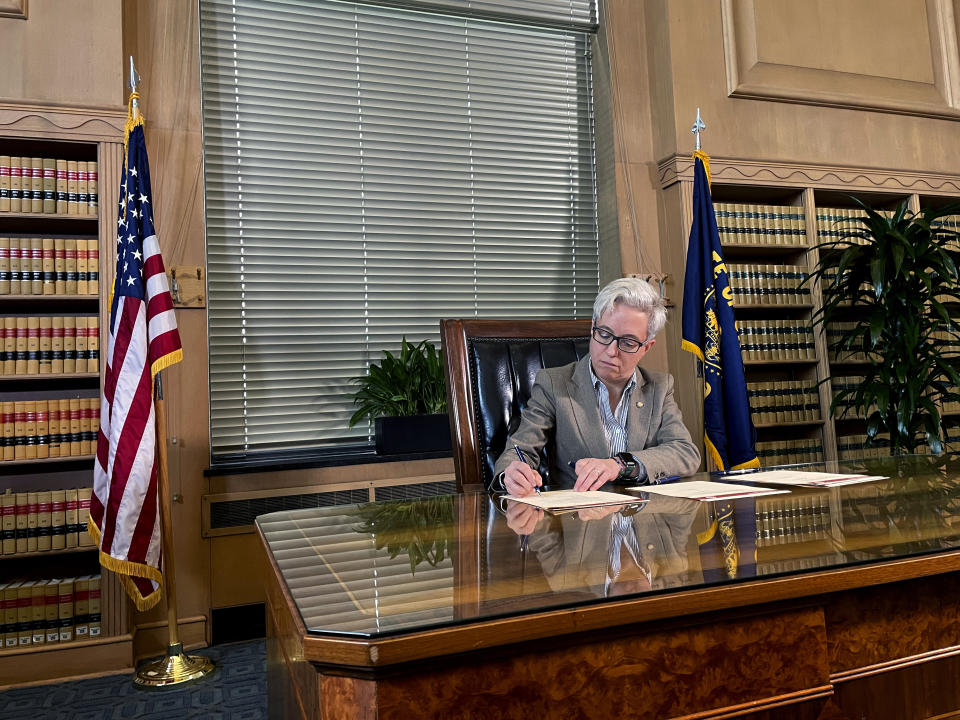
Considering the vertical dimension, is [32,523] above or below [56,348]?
below

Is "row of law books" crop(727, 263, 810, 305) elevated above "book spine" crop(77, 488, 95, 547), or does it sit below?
above

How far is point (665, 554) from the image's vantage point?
960 millimetres

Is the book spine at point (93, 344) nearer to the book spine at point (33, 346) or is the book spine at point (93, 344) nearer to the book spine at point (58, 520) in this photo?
the book spine at point (33, 346)

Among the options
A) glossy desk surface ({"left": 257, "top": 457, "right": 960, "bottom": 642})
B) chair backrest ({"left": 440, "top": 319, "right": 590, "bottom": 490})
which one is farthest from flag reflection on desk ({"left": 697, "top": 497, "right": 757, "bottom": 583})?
chair backrest ({"left": 440, "top": 319, "right": 590, "bottom": 490})

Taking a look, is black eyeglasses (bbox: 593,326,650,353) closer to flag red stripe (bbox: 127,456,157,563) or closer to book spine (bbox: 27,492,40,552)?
flag red stripe (bbox: 127,456,157,563)

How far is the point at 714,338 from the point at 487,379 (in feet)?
6.19

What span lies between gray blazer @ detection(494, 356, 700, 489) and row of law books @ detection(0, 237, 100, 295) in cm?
202

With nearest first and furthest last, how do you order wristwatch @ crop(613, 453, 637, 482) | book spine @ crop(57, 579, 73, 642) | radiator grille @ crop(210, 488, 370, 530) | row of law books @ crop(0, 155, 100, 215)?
1. wristwatch @ crop(613, 453, 637, 482)
2. book spine @ crop(57, 579, 73, 642)
3. row of law books @ crop(0, 155, 100, 215)
4. radiator grille @ crop(210, 488, 370, 530)

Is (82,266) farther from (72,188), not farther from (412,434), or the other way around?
(412,434)

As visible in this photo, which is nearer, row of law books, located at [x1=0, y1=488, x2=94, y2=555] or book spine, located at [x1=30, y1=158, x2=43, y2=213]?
row of law books, located at [x1=0, y1=488, x2=94, y2=555]

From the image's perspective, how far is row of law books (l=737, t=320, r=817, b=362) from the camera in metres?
4.09

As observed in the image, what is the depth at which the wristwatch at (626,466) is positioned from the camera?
182 centimetres

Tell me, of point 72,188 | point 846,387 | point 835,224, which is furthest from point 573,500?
point 835,224

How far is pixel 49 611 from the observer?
2.85 metres
